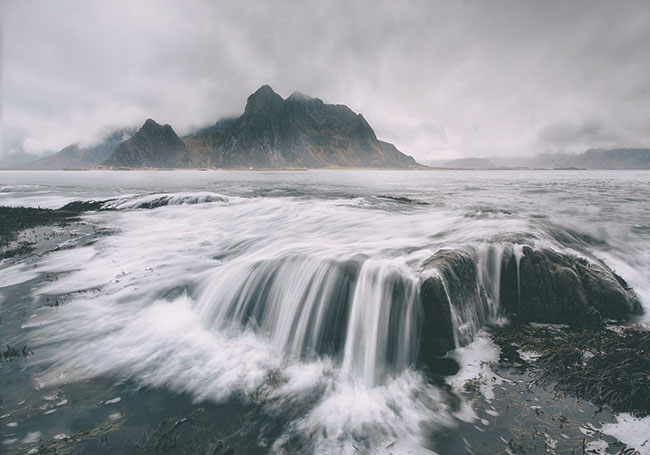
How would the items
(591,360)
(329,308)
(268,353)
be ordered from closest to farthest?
(591,360) < (268,353) < (329,308)

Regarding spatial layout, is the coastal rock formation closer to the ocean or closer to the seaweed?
the ocean

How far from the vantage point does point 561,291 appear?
287 inches

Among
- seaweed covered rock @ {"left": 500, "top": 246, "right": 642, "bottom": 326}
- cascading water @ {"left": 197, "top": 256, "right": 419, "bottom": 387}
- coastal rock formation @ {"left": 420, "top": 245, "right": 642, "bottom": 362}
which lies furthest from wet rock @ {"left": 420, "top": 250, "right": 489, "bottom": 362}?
seaweed covered rock @ {"left": 500, "top": 246, "right": 642, "bottom": 326}

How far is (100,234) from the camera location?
608 inches

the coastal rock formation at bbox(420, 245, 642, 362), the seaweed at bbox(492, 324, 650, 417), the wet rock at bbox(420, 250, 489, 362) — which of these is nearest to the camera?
the seaweed at bbox(492, 324, 650, 417)

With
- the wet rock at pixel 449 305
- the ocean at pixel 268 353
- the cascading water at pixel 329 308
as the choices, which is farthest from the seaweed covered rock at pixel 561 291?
the cascading water at pixel 329 308

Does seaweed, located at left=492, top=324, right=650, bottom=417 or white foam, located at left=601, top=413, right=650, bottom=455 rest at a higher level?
seaweed, located at left=492, top=324, right=650, bottom=417

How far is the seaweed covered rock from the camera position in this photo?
7.02 metres

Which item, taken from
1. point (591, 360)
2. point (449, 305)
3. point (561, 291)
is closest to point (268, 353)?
point (449, 305)

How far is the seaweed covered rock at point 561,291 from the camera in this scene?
702cm

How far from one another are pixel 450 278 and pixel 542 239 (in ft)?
14.6

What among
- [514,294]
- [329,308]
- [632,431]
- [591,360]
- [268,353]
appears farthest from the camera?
[514,294]

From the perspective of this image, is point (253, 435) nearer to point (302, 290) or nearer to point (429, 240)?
point (302, 290)

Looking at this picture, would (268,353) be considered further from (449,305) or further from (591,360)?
(591,360)
